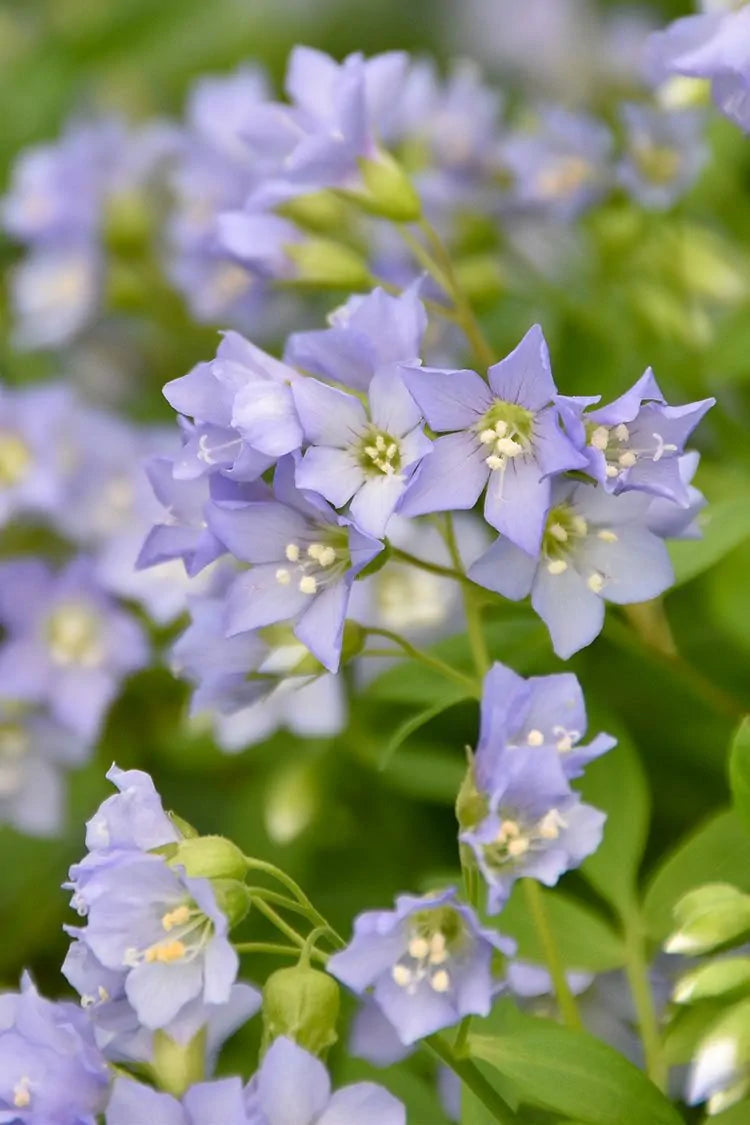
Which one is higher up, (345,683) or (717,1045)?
(717,1045)

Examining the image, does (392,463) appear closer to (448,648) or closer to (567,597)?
(567,597)

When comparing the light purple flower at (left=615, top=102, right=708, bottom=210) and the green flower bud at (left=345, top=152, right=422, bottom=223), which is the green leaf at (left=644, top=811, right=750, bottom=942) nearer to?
the green flower bud at (left=345, top=152, right=422, bottom=223)

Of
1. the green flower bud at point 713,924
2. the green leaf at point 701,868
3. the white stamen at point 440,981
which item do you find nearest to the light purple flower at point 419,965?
the white stamen at point 440,981

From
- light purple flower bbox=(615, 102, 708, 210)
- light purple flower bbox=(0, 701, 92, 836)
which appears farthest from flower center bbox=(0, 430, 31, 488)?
light purple flower bbox=(615, 102, 708, 210)

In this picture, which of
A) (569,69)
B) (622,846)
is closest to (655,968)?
(622,846)

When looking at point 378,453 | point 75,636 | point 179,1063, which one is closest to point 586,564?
point 378,453

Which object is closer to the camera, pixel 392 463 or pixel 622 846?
pixel 392 463

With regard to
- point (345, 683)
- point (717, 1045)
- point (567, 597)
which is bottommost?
point (345, 683)

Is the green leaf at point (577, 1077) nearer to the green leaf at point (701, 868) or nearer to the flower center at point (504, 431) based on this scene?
the green leaf at point (701, 868)
